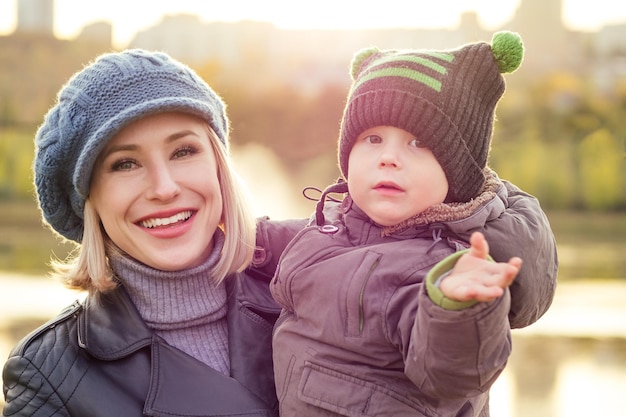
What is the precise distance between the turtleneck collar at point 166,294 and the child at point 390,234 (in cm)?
33

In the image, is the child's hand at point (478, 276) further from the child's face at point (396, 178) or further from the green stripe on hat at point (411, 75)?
the green stripe on hat at point (411, 75)

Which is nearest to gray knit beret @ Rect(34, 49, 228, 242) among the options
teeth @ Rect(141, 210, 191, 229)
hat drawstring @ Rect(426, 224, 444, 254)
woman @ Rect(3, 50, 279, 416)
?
woman @ Rect(3, 50, 279, 416)

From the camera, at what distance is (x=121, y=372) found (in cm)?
222

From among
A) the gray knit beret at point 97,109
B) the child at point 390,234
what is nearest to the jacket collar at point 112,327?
the gray knit beret at point 97,109

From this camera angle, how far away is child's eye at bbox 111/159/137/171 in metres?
2.31

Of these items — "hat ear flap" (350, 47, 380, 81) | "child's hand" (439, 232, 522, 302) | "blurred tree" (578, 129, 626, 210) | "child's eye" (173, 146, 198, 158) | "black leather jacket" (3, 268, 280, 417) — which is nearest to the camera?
"child's hand" (439, 232, 522, 302)

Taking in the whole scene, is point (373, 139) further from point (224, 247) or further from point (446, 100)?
point (224, 247)

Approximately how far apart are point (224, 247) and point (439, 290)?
984 millimetres

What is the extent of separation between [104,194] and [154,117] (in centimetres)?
26

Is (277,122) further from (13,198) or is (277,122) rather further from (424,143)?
(424,143)

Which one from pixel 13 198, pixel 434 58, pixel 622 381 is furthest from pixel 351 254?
pixel 13 198

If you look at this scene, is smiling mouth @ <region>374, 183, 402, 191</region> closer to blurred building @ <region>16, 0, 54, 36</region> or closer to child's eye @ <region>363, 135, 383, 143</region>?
child's eye @ <region>363, 135, 383, 143</region>

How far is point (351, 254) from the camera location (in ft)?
6.59

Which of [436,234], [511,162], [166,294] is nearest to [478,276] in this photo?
[436,234]
